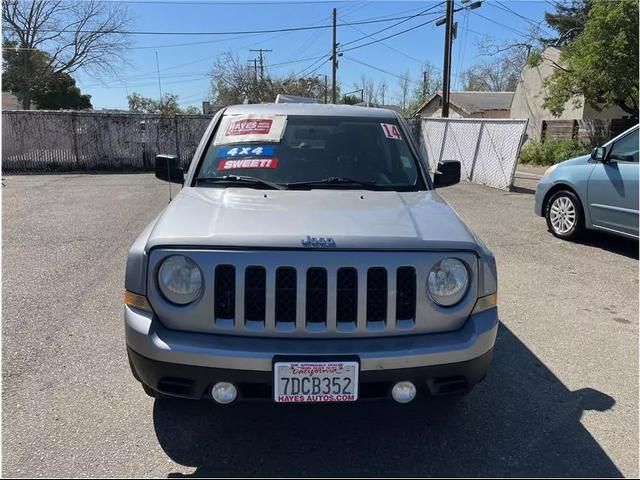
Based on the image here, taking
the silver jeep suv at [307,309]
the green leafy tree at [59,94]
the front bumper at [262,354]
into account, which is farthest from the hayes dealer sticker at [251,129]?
the green leafy tree at [59,94]

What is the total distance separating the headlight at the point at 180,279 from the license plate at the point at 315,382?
0.54 meters

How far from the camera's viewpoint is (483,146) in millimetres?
13977

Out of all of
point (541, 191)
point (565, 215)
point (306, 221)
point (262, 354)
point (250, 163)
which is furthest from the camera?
point (541, 191)

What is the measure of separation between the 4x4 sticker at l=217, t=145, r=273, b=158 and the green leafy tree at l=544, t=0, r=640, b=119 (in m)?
16.7

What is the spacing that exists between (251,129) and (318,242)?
1.71 m

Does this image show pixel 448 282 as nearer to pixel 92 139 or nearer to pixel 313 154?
pixel 313 154

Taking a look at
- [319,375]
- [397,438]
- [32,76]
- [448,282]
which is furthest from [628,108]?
[32,76]

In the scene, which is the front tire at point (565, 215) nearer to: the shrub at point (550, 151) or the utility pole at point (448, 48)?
the utility pole at point (448, 48)

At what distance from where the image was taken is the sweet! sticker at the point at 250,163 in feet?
11.7

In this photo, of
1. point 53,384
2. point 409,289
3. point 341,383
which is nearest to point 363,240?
point 409,289

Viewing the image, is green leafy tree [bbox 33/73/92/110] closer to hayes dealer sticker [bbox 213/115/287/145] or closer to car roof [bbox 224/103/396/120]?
car roof [bbox 224/103/396/120]

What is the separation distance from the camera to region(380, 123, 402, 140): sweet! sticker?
13.0 ft

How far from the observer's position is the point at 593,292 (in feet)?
17.6

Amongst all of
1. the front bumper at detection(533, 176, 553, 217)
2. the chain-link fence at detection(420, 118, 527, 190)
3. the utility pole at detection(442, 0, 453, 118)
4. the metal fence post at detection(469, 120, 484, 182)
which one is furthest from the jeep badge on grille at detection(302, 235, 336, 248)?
the utility pole at detection(442, 0, 453, 118)
